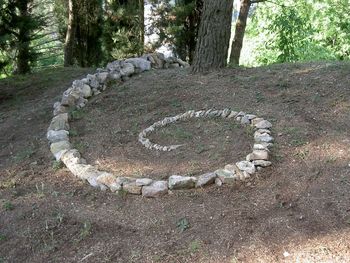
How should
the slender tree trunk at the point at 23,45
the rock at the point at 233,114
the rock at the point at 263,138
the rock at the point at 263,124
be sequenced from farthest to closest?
1. the slender tree trunk at the point at 23,45
2. the rock at the point at 233,114
3. the rock at the point at 263,124
4. the rock at the point at 263,138

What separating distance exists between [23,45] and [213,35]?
13.2 feet

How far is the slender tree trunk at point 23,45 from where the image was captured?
26.7ft

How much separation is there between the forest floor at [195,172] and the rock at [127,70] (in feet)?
2.52

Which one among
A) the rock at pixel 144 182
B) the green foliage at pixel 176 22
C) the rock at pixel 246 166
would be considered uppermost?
the green foliage at pixel 176 22

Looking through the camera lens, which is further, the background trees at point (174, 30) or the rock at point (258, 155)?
the background trees at point (174, 30)

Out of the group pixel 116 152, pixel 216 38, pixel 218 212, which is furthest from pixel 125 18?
pixel 218 212

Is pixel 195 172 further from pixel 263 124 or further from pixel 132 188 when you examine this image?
pixel 263 124

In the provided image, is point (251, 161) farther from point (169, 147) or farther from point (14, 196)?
point (14, 196)

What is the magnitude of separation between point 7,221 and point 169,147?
1754 mm

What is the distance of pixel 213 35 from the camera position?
6.00m

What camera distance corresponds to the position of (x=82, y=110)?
229 inches

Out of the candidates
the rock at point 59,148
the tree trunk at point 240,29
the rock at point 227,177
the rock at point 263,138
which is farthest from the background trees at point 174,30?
the rock at point 227,177

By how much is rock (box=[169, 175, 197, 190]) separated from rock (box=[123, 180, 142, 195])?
0.30 m

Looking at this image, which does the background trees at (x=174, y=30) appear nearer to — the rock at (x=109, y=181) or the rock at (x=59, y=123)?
the rock at (x=59, y=123)
